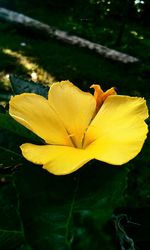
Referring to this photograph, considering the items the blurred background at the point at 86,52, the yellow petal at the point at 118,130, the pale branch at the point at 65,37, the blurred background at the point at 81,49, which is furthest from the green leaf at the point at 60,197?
the pale branch at the point at 65,37

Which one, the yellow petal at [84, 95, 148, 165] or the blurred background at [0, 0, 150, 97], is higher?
the yellow petal at [84, 95, 148, 165]

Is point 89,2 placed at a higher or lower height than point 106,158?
lower

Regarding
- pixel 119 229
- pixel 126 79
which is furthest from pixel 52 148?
pixel 126 79

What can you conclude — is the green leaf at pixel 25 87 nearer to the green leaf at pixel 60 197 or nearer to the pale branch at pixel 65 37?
the green leaf at pixel 60 197

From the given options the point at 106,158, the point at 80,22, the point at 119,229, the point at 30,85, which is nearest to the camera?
the point at 106,158

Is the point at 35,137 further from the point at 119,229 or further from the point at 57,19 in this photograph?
the point at 57,19

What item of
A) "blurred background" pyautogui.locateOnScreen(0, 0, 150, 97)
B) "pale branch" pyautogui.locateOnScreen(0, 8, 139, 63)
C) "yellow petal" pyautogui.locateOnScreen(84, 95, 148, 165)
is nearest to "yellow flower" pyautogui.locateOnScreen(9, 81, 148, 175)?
"yellow petal" pyautogui.locateOnScreen(84, 95, 148, 165)

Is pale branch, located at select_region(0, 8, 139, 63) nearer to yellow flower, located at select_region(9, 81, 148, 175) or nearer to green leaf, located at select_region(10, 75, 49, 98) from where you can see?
green leaf, located at select_region(10, 75, 49, 98)
